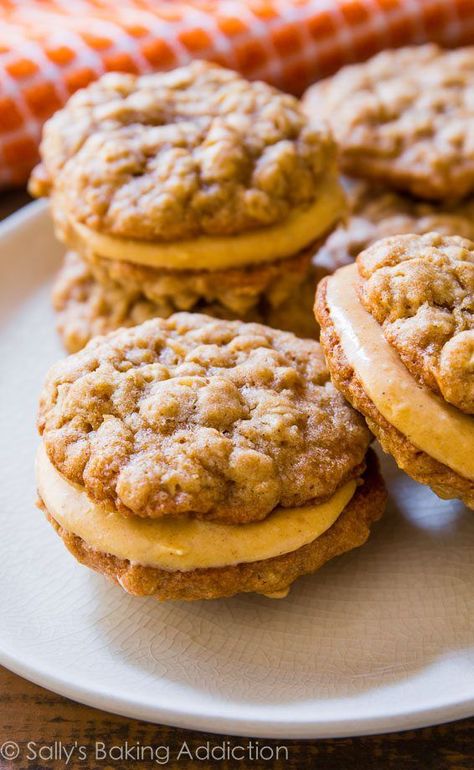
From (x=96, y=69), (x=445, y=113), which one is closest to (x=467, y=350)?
(x=445, y=113)

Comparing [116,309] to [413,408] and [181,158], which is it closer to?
[181,158]

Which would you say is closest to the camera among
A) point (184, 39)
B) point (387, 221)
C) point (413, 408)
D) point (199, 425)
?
point (413, 408)

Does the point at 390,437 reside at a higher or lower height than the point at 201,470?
lower

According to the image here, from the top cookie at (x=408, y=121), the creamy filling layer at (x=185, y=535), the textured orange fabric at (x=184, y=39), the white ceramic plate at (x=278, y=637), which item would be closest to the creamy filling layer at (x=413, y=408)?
the creamy filling layer at (x=185, y=535)
